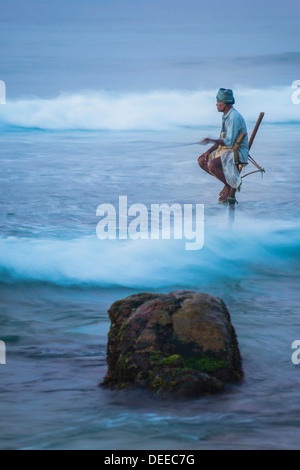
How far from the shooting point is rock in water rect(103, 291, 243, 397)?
4.18 m

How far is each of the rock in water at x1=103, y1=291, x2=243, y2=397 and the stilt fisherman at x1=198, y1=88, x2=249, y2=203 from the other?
14.1ft

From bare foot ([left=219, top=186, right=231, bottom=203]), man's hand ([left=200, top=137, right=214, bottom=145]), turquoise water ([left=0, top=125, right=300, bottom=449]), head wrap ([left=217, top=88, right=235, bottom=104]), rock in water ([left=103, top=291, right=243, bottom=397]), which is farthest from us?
bare foot ([left=219, top=186, right=231, bottom=203])

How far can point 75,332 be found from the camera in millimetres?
5977

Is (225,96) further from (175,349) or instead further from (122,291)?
(175,349)

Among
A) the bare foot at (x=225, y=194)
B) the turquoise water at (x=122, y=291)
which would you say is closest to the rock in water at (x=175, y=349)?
the turquoise water at (x=122, y=291)

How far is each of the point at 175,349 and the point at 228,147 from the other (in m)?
4.79

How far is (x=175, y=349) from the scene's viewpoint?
14.3ft

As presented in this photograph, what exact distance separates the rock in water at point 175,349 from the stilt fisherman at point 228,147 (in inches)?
169

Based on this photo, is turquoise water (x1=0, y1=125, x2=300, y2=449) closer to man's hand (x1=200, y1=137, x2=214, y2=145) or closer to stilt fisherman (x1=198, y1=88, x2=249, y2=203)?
stilt fisherman (x1=198, y1=88, x2=249, y2=203)

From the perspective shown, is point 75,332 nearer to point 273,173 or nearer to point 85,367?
point 85,367

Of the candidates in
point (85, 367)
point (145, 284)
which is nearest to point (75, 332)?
point (85, 367)

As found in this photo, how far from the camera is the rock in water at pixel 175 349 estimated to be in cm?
418

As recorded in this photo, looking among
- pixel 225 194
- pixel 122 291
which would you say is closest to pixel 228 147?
pixel 225 194

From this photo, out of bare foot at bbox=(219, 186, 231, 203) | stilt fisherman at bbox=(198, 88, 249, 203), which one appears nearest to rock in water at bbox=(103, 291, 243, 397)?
stilt fisherman at bbox=(198, 88, 249, 203)
